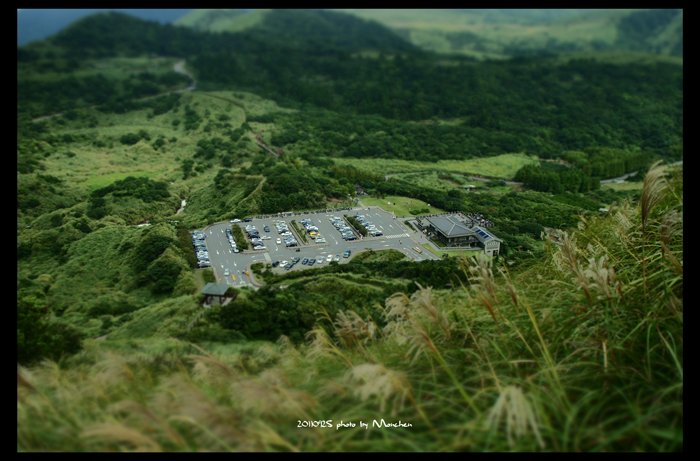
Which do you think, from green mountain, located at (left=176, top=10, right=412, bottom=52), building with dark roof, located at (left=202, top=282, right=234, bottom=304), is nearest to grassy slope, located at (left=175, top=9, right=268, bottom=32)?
green mountain, located at (left=176, top=10, right=412, bottom=52)

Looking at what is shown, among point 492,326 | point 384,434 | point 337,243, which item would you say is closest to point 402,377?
point 384,434

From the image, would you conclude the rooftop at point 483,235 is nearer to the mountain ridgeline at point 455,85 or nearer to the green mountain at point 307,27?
the mountain ridgeline at point 455,85

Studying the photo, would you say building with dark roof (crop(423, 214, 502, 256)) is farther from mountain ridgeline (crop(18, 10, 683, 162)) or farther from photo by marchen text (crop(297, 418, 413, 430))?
mountain ridgeline (crop(18, 10, 683, 162))

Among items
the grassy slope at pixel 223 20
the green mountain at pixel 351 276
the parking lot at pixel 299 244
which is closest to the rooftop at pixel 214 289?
the green mountain at pixel 351 276

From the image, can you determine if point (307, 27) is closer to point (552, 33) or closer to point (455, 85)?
point (552, 33)

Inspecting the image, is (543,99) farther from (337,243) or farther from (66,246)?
(66,246)
